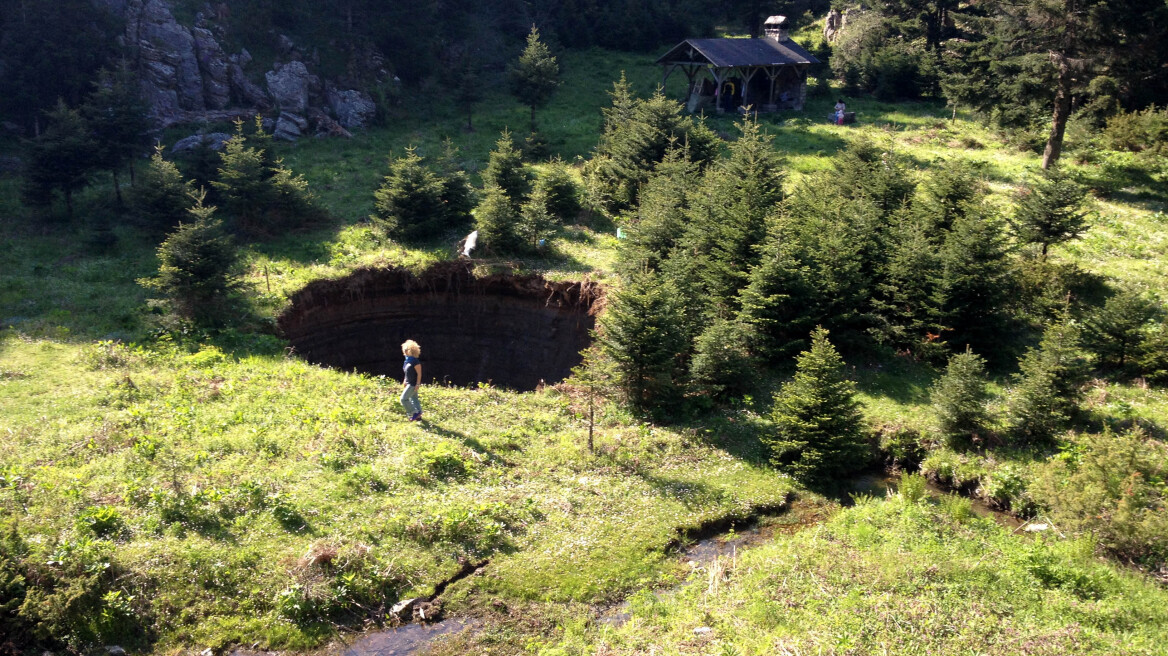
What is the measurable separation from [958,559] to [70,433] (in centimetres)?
1691

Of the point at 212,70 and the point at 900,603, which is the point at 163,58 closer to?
the point at 212,70

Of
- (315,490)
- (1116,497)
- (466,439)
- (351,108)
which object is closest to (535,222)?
(466,439)

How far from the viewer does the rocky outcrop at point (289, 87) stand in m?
35.8

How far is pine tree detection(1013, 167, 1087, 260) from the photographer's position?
19719 millimetres

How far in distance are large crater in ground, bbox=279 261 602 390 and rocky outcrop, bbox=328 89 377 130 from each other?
1681 cm

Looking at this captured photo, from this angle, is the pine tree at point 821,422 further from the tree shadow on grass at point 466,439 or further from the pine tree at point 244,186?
the pine tree at point 244,186

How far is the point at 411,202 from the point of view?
82.3ft

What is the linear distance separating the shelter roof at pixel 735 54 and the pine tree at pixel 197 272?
27332 mm

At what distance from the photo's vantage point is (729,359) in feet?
55.0

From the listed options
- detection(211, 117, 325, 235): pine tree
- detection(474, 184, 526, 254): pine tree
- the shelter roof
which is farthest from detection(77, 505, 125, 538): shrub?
the shelter roof

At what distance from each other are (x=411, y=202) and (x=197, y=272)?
7901 mm

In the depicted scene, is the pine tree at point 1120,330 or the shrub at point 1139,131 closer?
the pine tree at point 1120,330

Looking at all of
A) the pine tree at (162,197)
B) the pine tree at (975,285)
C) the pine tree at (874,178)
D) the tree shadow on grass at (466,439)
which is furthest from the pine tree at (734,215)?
the pine tree at (162,197)

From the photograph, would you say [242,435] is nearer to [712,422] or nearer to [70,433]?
[70,433]
